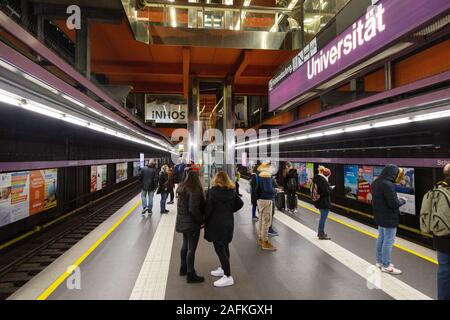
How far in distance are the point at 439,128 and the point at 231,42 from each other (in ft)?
20.7

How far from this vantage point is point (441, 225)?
9.11ft

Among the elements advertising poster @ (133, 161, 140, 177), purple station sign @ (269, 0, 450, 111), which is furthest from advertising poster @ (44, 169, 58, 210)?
advertising poster @ (133, 161, 140, 177)

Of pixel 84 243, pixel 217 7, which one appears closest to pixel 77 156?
pixel 84 243

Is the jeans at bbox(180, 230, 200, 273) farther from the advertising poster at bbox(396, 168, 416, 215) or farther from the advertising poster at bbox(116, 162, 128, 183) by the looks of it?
the advertising poster at bbox(116, 162, 128, 183)

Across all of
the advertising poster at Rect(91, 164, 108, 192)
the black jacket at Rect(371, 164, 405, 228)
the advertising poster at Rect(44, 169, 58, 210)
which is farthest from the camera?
the advertising poster at Rect(91, 164, 108, 192)

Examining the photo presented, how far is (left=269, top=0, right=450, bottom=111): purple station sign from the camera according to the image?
221 centimetres

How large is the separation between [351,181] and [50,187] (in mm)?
8566

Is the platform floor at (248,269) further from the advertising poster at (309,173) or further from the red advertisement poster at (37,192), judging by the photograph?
the advertising poster at (309,173)

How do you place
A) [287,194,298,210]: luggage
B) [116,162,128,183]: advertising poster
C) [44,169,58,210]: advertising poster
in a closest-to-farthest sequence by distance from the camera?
[44,169,58,210]: advertising poster < [287,194,298,210]: luggage < [116,162,128,183]: advertising poster

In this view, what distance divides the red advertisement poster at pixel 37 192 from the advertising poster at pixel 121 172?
7381mm

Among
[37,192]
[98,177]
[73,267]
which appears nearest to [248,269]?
[73,267]

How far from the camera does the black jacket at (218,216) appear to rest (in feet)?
11.7

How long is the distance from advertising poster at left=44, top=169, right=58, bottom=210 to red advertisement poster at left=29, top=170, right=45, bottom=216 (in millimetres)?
159

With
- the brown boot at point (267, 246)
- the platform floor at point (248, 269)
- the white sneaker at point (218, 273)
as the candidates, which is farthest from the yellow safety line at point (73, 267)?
the brown boot at point (267, 246)
